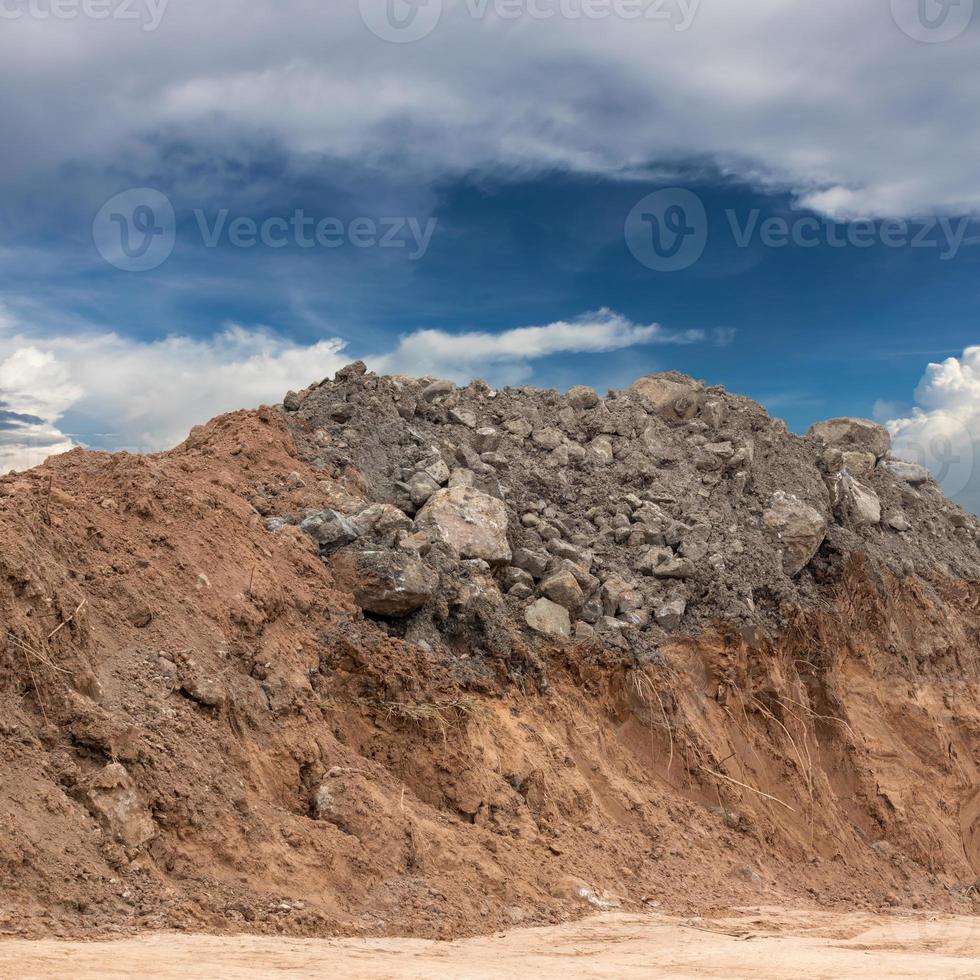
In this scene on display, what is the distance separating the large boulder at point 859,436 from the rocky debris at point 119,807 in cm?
1517

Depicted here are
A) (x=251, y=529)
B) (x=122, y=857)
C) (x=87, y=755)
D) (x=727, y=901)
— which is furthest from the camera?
(x=251, y=529)

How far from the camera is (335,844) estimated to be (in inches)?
311

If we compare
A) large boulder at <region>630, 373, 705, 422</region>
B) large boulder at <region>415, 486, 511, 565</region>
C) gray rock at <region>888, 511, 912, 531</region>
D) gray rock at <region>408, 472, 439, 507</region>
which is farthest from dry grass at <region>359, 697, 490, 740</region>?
gray rock at <region>888, 511, 912, 531</region>

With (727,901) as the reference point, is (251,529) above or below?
above

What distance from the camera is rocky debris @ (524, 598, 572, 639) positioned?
453 inches

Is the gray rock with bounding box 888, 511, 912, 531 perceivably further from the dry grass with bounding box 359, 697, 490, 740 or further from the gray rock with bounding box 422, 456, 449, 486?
the dry grass with bounding box 359, 697, 490, 740

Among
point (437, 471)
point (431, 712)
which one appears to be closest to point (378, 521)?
point (437, 471)

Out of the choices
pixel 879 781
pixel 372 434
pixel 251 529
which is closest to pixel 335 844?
pixel 251 529

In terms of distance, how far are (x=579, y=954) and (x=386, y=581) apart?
4365 millimetres

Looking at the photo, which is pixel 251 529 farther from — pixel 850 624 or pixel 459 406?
pixel 850 624

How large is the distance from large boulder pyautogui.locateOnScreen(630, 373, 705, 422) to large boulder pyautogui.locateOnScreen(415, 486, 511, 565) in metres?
5.35

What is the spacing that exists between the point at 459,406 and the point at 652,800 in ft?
23.0

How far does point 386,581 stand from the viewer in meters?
10.4

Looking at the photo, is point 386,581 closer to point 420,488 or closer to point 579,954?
point 420,488
